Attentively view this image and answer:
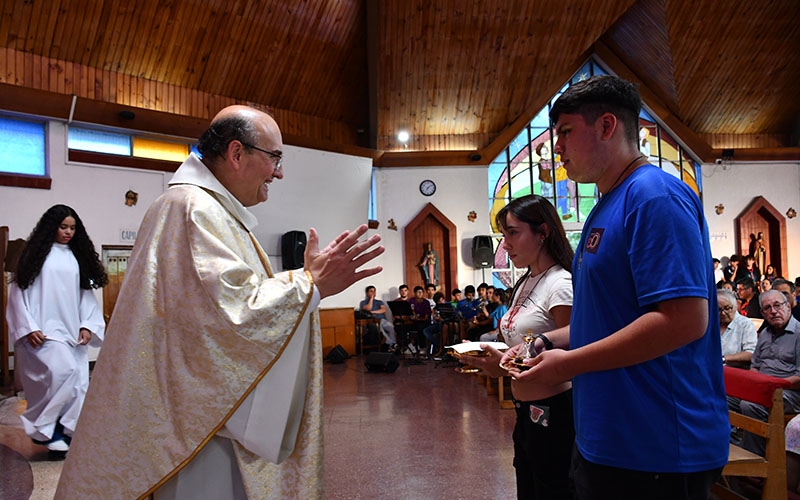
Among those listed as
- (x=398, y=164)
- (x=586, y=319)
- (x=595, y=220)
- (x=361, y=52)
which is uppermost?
(x=361, y=52)

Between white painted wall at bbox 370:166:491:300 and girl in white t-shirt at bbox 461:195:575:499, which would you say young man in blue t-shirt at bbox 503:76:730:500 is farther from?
white painted wall at bbox 370:166:491:300

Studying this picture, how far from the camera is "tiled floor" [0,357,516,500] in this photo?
3.43 m

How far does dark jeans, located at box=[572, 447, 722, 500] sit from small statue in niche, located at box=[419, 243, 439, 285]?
10.8 metres

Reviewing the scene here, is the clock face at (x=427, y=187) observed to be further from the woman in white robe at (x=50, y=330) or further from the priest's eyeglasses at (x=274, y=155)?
the priest's eyeglasses at (x=274, y=155)

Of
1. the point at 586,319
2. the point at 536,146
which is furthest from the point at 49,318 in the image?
the point at 536,146

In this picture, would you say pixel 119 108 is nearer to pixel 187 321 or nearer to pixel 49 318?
pixel 49 318

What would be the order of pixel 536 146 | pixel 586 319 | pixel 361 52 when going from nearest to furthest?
pixel 586 319
pixel 361 52
pixel 536 146

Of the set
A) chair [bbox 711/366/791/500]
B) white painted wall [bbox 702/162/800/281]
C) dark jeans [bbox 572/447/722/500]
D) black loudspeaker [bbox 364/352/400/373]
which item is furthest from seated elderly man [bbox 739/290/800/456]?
white painted wall [bbox 702/162/800/281]

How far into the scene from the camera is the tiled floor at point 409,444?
343 centimetres

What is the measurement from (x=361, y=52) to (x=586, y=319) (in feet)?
34.3

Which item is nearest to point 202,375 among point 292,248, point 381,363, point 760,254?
point 381,363

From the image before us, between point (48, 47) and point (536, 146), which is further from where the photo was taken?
point (536, 146)

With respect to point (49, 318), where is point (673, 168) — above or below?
above

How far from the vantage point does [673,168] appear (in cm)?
1341
